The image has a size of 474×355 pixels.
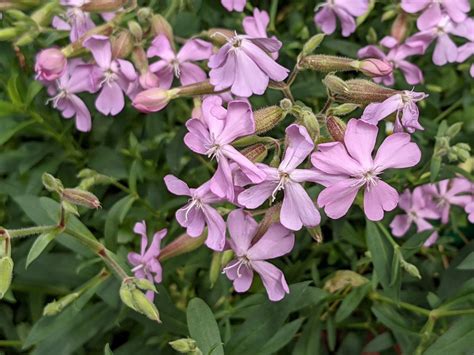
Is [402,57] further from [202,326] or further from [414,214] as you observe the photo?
[202,326]

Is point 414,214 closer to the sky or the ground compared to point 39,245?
closer to the ground

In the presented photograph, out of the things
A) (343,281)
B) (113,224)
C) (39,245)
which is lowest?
(343,281)

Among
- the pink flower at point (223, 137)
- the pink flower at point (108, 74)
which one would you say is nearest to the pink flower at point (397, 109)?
the pink flower at point (223, 137)

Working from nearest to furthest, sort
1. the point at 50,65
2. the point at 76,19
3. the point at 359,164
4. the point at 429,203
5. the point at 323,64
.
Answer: the point at 359,164 → the point at 323,64 → the point at 50,65 → the point at 76,19 → the point at 429,203

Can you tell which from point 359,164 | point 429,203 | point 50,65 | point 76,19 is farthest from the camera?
point 429,203

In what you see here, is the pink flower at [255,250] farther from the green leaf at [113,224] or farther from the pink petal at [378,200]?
→ the green leaf at [113,224]

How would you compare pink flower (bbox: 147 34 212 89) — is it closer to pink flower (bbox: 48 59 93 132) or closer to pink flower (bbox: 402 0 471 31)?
pink flower (bbox: 48 59 93 132)

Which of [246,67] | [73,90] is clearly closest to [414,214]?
[246,67]
